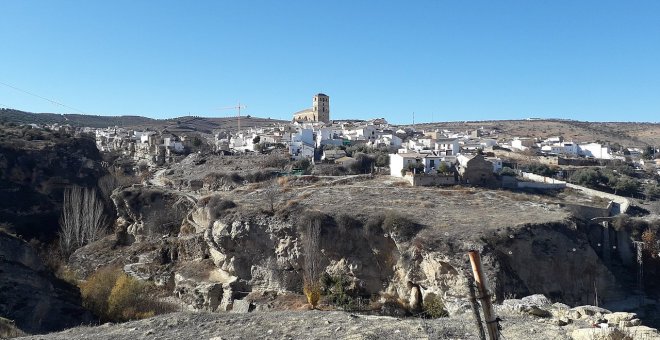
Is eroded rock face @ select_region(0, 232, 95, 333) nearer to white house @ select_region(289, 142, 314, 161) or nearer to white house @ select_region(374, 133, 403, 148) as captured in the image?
white house @ select_region(289, 142, 314, 161)

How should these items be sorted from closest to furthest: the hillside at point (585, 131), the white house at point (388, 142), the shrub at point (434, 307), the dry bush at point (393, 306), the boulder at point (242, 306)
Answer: the shrub at point (434, 307) < the dry bush at point (393, 306) < the boulder at point (242, 306) < the white house at point (388, 142) < the hillside at point (585, 131)

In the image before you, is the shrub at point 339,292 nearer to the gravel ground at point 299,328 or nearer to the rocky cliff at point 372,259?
the rocky cliff at point 372,259

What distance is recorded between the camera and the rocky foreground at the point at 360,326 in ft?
27.4

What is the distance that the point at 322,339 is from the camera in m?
8.56

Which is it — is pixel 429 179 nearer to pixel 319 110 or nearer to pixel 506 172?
pixel 506 172

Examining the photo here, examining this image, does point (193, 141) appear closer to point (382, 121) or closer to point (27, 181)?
point (27, 181)

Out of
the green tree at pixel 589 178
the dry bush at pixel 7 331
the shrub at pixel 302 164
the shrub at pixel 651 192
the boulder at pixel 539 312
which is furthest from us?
the shrub at pixel 302 164

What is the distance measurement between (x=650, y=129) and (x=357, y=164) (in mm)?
64344

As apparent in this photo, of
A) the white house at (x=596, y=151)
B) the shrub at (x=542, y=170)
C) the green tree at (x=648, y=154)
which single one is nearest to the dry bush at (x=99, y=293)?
the shrub at (x=542, y=170)

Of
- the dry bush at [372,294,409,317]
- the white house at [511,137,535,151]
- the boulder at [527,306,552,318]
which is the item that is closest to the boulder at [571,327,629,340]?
the boulder at [527,306,552,318]

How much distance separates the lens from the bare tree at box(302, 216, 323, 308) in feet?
67.4

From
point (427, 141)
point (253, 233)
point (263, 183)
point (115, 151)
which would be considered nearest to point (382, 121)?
point (427, 141)

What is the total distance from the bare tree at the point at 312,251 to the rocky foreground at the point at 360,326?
10242 mm

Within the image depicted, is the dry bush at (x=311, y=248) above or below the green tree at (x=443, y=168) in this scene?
below
